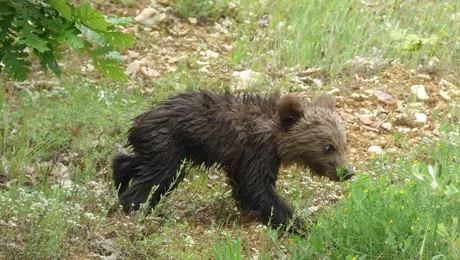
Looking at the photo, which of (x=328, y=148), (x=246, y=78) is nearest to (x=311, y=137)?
(x=328, y=148)

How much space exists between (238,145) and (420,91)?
3092mm

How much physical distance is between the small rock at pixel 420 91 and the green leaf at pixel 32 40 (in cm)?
504

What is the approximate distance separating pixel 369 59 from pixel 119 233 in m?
4.41

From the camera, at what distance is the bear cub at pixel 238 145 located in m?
5.81

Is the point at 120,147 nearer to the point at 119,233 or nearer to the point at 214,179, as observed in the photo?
the point at 214,179

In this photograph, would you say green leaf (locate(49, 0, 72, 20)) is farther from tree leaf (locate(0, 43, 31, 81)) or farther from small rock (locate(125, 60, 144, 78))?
small rock (locate(125, 60, 144, 78))

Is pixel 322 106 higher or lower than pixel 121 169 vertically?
higher

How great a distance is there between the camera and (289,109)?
589cm

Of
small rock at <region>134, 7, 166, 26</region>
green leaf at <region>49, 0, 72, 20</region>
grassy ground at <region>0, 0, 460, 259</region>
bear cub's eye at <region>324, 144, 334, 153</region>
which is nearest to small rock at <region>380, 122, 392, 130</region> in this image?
grassy ground at <region>0, 0, 460, 259</region>

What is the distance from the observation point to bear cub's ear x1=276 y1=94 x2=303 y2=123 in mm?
5855

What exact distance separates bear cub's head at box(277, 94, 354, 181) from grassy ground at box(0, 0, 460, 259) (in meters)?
0.33

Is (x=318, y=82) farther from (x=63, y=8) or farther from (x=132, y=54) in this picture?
(x=63, y=8)

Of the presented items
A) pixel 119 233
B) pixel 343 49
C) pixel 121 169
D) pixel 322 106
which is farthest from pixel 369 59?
pixel 119 233

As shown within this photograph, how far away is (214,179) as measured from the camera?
6.78 meters
